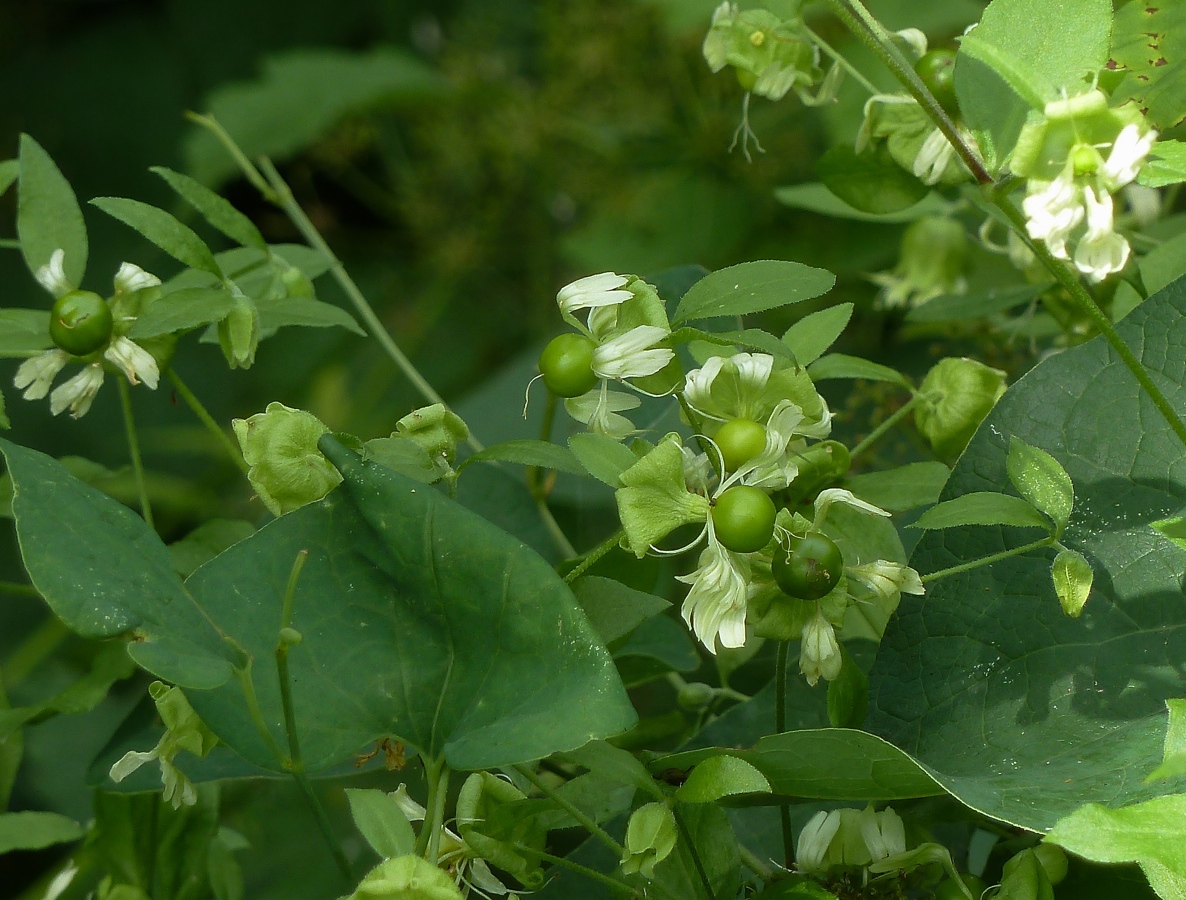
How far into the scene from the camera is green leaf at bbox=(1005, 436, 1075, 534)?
0.91ft

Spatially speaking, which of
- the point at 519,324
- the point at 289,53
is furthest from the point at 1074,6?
the point at 289,53

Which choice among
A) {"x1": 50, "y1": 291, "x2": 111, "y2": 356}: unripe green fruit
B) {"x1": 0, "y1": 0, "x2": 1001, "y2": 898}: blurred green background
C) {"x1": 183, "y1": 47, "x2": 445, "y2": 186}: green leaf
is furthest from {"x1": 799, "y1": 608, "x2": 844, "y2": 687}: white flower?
{"x1": 183, "y1": 47, "x2": 445, "y2": 186}: green leaf

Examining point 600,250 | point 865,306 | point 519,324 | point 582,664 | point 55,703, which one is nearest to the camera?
point 582,664

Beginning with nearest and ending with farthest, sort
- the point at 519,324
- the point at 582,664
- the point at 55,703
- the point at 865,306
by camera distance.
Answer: the point at 582,664, the point at 55,703, the point at 865,306, the point at 519,324

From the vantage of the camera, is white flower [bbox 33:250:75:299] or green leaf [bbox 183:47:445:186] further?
green leaf [bbox 183:47:445:186]

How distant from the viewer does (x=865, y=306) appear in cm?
86

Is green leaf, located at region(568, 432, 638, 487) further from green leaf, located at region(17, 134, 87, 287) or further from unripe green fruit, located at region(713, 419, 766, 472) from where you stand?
green leaf, located at region(17, 134, 87, 287)

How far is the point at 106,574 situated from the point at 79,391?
102mm

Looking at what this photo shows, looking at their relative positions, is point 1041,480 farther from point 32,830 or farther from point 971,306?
point 32,830

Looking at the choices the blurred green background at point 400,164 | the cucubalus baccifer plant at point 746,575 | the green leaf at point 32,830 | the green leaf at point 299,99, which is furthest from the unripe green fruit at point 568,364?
the green leaf at point 299,99

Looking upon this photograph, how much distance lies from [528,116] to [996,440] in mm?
896

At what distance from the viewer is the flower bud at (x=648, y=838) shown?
0.89 feet

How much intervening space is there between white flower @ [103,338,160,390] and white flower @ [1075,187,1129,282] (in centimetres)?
24

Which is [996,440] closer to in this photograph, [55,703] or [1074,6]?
[1074,6]
